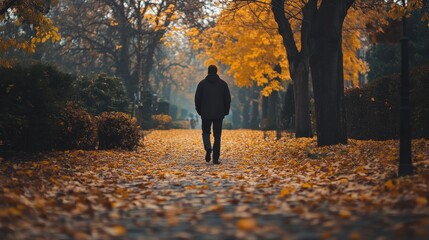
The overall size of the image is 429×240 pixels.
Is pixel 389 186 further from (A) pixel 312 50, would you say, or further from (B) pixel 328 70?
(A) pixel 312 50

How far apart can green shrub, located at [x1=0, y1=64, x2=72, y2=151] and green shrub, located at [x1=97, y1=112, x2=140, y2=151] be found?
325 centimetres

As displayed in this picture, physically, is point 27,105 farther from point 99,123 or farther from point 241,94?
point 241,94

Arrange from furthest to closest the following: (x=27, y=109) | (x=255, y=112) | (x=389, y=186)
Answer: (x=255, y=112) → (x=27, y=109) → (x=389, y=186)

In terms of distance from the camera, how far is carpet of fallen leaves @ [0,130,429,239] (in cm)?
480

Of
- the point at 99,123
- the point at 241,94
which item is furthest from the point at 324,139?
the point at 241,94

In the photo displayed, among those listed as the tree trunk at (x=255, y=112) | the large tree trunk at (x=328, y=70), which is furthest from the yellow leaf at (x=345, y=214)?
the tree trunk at (x=255, y=112)

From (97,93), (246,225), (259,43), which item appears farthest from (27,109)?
(259,43)

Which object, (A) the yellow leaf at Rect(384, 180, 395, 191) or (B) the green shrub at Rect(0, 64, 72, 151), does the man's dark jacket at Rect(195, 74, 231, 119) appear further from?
(A) the yellow leaf at Rect(384, 180, 395, 191)

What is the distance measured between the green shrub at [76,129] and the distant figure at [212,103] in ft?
10.2

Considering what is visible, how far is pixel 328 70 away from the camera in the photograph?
1414 centimetres

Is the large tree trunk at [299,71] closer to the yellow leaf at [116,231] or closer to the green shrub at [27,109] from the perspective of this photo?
the green shrub at [27,109]

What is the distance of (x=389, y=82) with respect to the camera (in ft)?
49.0

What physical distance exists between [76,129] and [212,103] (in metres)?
3.54

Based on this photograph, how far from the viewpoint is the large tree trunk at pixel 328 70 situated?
1390 cm
